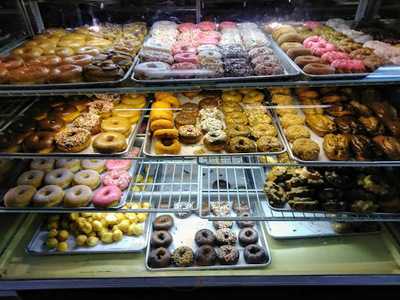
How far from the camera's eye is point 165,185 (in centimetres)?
291

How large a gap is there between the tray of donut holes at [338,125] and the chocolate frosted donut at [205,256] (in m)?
0.92

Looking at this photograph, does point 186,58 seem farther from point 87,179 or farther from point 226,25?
point 87,179

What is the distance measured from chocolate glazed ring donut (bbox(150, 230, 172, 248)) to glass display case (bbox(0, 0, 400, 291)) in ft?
0.04

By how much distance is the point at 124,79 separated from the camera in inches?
78.7

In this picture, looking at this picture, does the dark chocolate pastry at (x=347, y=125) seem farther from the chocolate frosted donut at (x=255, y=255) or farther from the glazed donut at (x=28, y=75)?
the glazed donut at (x=28, y=75)

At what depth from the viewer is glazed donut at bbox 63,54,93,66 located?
212 centimetres

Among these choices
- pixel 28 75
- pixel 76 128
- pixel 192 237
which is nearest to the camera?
pixel 28 75

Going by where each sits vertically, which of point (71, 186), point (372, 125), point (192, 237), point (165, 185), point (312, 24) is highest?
point (312, 24)

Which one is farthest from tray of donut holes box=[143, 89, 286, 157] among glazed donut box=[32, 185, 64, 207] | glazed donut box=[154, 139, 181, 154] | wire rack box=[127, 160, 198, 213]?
glazed donut box=[32, 185, 64, 207]

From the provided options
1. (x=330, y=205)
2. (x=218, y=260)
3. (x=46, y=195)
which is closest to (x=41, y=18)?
(x=46, y=195)

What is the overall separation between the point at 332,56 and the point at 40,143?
6.57 feet

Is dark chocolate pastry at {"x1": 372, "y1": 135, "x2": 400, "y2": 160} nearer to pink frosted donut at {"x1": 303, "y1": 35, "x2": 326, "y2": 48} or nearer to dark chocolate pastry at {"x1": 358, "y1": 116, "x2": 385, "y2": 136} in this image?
dark chocolate pastry at {"x1": 358, "y1": 116, "x2": 385, "y2": 136}

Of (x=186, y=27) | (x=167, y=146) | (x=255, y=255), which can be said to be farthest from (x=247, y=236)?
(x=186, y=27)

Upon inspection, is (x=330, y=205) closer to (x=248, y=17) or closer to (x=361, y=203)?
(x=361, y=203)
